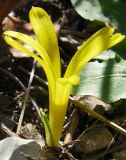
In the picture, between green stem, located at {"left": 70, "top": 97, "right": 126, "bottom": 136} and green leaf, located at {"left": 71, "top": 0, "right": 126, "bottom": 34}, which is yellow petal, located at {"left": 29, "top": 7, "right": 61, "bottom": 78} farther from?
green leaf, located at {"left": 71, "top": 0, "right": 126, "bottom": 34}

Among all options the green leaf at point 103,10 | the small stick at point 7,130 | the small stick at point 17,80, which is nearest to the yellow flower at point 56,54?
the small stick at point 7,130

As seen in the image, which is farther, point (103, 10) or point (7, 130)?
point (103, 10)

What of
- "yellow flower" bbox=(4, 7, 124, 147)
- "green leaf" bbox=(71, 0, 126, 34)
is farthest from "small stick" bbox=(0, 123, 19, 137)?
"green leaf" bbox=(71, 0, 126, 34)

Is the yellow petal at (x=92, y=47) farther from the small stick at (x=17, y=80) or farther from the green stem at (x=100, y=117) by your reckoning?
the small stick at (x=17, y=80)

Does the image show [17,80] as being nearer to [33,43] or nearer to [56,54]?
[56,54]

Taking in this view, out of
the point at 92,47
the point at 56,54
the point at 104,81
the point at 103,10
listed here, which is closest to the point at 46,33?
the point at 56,54

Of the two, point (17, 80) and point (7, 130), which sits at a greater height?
point (17, 80)
